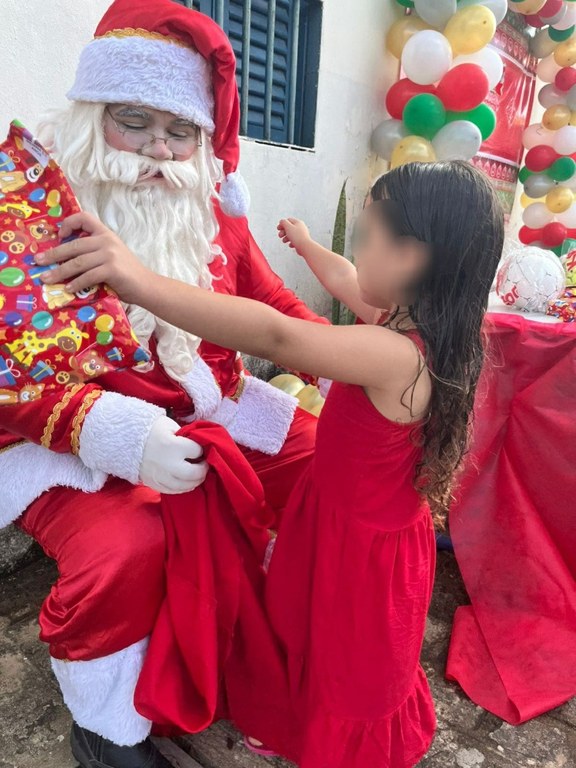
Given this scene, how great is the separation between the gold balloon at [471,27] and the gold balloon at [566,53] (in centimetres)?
161

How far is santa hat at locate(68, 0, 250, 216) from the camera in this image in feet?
4.12

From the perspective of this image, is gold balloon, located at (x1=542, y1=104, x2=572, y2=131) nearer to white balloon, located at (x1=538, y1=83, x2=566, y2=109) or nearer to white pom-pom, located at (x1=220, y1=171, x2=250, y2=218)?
white balloon, located at (x1=538, y1=83, x2=566, y2=109)

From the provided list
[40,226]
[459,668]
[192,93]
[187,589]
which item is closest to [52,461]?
[187,589]

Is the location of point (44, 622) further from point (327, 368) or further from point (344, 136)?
point (344, 136)

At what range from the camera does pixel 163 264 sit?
1.34 meters

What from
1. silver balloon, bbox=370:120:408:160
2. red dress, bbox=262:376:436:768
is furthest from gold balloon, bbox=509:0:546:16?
red dress, bbox=262:376:436:768

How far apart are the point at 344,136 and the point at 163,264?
91.4 inches

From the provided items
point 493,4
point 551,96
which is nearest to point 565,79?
point 551,96

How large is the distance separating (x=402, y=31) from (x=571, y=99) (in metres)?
1.83

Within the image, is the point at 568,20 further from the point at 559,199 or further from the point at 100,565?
the point at 100,565

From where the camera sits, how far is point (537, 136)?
453 centimetres

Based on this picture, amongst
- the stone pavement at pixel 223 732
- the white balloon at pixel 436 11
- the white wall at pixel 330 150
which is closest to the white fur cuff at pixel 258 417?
the stone pavement at pixel 223 732

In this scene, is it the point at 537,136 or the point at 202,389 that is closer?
the point at 202,389

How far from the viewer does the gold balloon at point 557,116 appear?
175 inches
